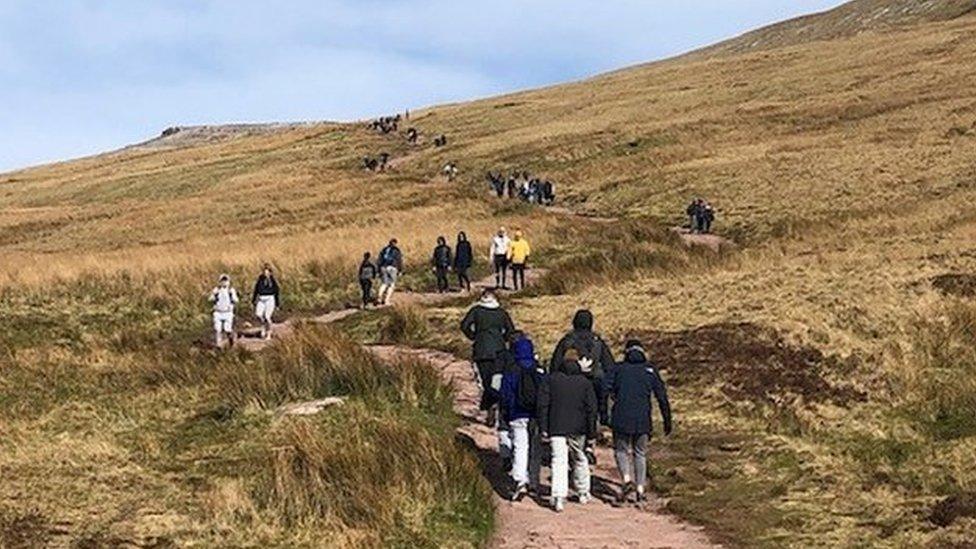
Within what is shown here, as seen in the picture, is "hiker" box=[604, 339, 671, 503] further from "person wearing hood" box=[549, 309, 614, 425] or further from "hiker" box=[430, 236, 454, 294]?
"hiker" box=[430, 236, 454, 294]

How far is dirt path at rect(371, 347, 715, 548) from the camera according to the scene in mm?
11391

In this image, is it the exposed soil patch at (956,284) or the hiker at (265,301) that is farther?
the hiker at (265,301)

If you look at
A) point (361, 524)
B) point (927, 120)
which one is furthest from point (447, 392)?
point (927, 120)

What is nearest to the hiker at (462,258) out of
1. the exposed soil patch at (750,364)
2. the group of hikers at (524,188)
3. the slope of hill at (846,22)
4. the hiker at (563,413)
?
the exposed soil patch at (750,364)

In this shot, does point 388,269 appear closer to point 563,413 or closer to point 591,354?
point 591,354


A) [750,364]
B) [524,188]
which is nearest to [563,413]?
[750,364]

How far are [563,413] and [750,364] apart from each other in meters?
7.23

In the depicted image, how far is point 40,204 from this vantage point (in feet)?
272

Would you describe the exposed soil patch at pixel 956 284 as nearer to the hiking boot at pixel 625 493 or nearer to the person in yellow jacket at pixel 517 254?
the person in yellow jacket at pixel 517 254

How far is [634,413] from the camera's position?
1265cm

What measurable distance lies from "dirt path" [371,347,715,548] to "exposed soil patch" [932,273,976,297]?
11.3 meters

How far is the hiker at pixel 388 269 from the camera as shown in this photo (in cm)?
2966

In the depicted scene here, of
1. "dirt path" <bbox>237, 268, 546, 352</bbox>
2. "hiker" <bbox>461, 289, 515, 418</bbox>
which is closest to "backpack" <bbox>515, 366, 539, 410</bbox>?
"hiker" <bbox>461, 289, 515, 418</bbox>

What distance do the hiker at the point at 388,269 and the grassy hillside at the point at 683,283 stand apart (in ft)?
7.85
